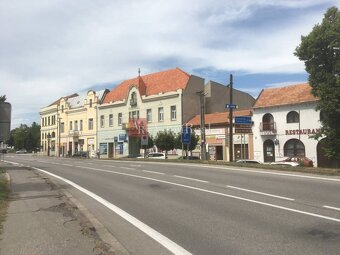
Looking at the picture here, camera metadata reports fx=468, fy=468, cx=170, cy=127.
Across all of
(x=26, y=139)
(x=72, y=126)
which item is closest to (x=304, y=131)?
(x=72, y=126)

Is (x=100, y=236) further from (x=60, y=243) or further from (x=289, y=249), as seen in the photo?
(x=289, y=249)

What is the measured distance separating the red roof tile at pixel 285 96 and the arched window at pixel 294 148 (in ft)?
12.6

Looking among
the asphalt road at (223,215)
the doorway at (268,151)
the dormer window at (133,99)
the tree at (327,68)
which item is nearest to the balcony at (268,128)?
Result: the doorway at (268,151)

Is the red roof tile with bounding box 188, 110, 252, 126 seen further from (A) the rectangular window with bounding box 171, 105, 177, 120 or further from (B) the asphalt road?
(B) the asphalt road

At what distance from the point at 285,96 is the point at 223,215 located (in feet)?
127

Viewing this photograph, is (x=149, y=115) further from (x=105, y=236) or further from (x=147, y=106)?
(x=105, y=236)

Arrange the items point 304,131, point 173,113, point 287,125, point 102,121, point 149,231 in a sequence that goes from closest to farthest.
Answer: point 149,231 < point 304,131 < point 287,125 < point 173,113 < point 102,121

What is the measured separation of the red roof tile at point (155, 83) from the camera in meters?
62.3

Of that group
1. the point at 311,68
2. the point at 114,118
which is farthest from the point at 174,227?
the point at 114,118

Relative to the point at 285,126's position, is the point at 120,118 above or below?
above

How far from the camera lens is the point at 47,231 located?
830cm

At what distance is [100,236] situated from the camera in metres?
8.20

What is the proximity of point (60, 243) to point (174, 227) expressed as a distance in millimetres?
2533

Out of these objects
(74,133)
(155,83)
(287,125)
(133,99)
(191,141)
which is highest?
(155,83)
